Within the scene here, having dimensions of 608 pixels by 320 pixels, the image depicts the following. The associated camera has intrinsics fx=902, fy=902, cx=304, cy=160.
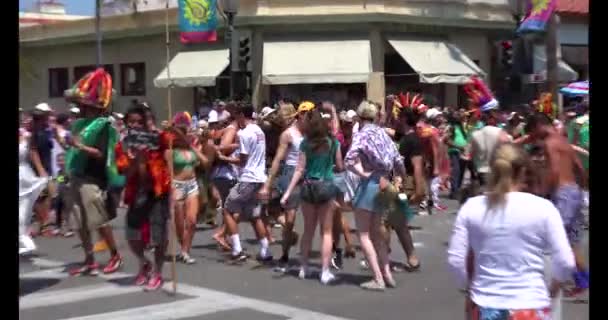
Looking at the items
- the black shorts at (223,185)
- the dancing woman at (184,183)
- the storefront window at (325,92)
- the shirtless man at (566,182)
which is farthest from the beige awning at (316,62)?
the shirtless man at (566,182)

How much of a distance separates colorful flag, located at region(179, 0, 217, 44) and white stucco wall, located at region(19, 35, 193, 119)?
333 centimetres

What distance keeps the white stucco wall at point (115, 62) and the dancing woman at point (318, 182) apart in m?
19.6

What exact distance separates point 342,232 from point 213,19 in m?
16.4

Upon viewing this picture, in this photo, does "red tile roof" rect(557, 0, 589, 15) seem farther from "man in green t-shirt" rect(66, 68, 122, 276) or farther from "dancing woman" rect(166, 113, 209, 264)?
"man in green t-shirt" rect(66, 68, 122, 276)

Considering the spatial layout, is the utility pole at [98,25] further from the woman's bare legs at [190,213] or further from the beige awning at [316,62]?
the woman's bare legs at [190,213]

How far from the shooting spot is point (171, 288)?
8.86 meters

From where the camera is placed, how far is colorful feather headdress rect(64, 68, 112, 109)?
916cm

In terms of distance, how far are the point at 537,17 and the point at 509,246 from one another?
1842 centimetres

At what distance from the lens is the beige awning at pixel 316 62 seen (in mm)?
26000

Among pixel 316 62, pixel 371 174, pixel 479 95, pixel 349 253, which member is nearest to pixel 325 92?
pixel 316 62

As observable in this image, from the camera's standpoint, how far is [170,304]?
8195mm

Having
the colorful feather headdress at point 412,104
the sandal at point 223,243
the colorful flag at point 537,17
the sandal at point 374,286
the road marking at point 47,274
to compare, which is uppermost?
the colorful flag at point 537,17
